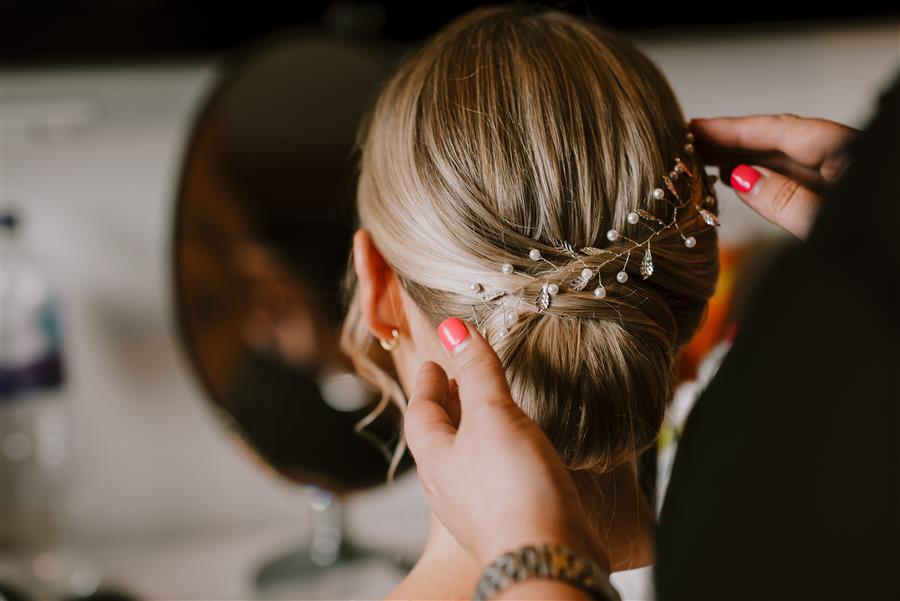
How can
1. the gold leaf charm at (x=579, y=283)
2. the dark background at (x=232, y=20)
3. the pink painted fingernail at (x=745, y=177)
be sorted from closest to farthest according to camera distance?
the gold leaf charm at (x=579, y=283) → the pink painted fingernail at (x=745, y=177) → the dark background at (x=232, y=20)

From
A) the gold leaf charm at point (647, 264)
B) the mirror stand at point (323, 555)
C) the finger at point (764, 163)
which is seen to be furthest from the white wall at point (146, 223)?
the gold leaf charm at point (647, 264)

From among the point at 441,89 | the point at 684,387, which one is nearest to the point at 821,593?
the point at 441,89

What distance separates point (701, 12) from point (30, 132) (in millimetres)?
1109

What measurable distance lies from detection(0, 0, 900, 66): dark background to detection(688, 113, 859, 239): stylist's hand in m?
0.49

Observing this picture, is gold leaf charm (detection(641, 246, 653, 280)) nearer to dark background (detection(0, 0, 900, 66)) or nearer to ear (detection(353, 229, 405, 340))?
ear (detection(353, 229, 405, 340))

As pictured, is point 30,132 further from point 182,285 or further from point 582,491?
point 582,491

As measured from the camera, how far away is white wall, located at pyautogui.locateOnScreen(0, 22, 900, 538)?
1.25m

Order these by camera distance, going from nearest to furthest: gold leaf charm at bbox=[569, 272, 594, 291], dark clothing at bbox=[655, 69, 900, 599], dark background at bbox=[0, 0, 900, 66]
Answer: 1. dark clothing at bbox=[655, 69, 900, 599]
2. gold leaf charm at bbox=[569, 272, 594, 291]
3. dark background at bbox=[0, 0, 900, 66]

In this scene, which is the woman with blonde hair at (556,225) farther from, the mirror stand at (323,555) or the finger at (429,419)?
the mirror stand at (323,555)

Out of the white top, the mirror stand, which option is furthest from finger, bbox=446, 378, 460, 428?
the mirror stand

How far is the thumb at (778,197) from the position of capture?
24.5 inches

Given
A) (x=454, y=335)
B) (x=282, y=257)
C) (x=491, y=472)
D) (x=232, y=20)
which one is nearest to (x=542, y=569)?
(x=491, y=472)

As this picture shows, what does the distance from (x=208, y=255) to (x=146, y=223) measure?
219mm

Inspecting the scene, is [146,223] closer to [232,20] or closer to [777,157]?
[232,20]
